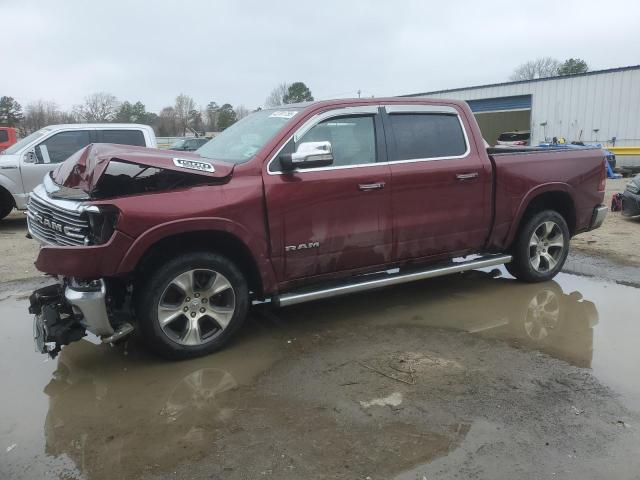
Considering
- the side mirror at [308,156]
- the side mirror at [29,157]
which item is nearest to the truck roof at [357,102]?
the side mirror at [308,156]

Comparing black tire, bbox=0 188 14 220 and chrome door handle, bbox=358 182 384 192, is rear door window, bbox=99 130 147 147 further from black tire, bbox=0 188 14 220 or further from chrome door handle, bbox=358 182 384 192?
chrome door handle, bbox=358 182 384 192

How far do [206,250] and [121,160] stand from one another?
0.92 metres

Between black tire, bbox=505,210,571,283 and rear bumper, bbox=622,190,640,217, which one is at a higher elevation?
black tire, bbox=505,210,571,283

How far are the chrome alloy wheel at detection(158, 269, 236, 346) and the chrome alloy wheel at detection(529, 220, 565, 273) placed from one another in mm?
3545

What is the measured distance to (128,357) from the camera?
4289mm

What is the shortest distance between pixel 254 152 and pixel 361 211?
105 centimetres

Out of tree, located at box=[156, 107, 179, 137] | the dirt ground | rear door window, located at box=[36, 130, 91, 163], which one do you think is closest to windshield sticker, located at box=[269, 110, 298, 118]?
the dirt ground

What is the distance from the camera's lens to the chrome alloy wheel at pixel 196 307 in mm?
3988

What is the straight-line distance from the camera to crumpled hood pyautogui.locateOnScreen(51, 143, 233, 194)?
3773mm

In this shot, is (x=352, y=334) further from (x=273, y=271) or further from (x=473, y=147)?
(x=473, y=147)

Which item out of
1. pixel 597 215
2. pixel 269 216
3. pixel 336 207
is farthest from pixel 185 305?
pixel 597 215

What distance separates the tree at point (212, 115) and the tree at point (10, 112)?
2455 cm

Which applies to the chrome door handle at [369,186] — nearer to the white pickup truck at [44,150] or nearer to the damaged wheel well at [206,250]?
the damaged wheel well at [206,250]

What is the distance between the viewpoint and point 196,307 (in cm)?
410
